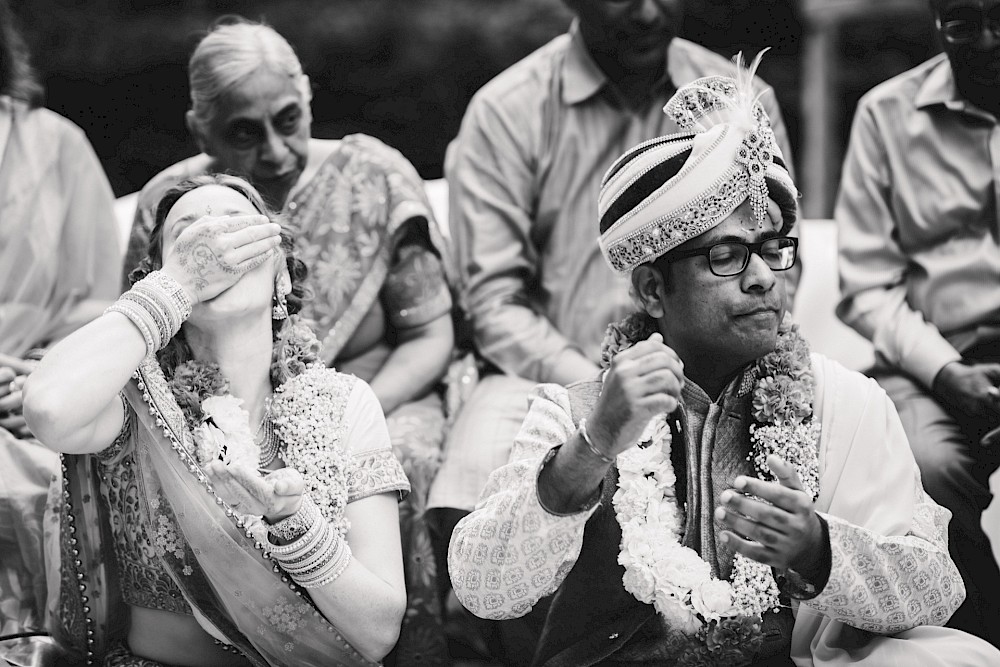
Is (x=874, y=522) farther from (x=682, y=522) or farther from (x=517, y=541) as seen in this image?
(x=517, y=541)

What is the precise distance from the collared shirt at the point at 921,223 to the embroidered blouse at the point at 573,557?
3.87ft

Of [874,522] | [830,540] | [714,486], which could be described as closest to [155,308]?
[714,486]

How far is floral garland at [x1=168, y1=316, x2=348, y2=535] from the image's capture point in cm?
276

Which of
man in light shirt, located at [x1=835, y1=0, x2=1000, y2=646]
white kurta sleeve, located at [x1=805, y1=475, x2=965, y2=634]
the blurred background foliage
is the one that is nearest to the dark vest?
white kurta sleeve, located at [x1=805, y1=475, x2=965, y2=634]

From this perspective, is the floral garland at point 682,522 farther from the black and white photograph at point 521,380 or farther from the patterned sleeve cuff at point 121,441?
the patterned sleeve cuff at point 121,441

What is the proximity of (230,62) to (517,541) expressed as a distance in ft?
6.35

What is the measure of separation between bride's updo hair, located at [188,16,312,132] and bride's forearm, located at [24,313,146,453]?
1328 mm

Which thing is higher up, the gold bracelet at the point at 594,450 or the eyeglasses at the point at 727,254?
the eyeglasses at the point at 727,254

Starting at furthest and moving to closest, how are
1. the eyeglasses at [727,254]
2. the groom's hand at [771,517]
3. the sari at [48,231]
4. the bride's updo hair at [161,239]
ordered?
the sari at [48,231], the bride's updo hair at [161,239], the eyeglasses at [727,254], the groom's hand at [771,517]

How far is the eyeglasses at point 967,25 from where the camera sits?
3.70 metres

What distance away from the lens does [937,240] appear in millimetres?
3953

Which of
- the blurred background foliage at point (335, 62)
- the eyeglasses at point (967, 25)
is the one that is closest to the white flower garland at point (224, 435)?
the eyeglasses at point (967, 25)

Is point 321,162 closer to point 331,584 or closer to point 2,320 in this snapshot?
point 2,320

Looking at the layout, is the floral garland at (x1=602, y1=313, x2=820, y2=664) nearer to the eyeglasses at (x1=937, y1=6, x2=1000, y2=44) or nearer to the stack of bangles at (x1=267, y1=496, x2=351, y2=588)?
the stack of bangles at (x1=267, y1=496, x2=351, y2=588)
